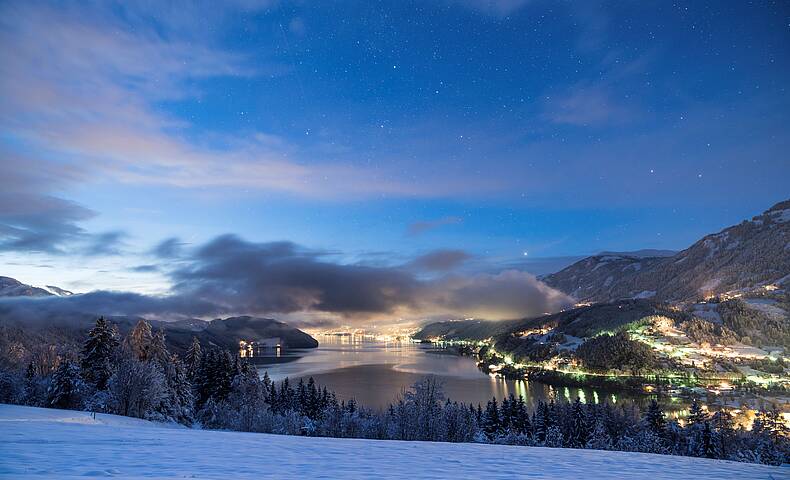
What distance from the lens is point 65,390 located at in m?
41.4

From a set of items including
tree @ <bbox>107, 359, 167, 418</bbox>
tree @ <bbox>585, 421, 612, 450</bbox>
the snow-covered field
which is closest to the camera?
the snow-covered field

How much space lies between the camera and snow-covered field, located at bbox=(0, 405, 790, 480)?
9.70m

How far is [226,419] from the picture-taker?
4941 cm

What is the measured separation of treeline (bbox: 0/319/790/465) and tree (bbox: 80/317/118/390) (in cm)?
10

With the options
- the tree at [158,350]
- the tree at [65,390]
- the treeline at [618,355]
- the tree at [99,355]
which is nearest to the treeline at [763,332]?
the treeline at [618,355]

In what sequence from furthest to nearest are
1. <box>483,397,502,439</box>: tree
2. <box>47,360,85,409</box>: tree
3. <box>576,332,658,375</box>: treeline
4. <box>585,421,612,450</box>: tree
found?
1. <box>576,332,658,375</box>: treeline
2. <box>483,397,502,439</box>: tree
3. <box>585,421,612,450</box>: tree
4. <box>47,360,85,409</box>: tree

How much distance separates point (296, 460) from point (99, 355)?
1774 inches

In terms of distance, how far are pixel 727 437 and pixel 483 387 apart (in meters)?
96.5

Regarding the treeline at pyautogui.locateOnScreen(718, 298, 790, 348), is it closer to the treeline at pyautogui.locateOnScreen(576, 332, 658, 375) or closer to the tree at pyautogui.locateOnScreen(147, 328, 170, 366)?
the treeline at pyautogui.locateOnScreen(576, 332, 658, 375)

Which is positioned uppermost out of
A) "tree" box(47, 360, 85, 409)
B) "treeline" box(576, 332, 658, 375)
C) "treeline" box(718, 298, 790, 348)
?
"tree" box(47, 360, 85, 409)

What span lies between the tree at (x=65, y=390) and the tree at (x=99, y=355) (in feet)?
4.61

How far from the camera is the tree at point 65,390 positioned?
4109 centimetres

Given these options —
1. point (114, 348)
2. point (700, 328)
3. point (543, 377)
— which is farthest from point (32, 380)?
point (700, 328)

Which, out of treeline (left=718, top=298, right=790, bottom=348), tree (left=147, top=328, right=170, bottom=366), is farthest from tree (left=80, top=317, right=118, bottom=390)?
treeline (left=718, top=298, right=790, bottom=348)
